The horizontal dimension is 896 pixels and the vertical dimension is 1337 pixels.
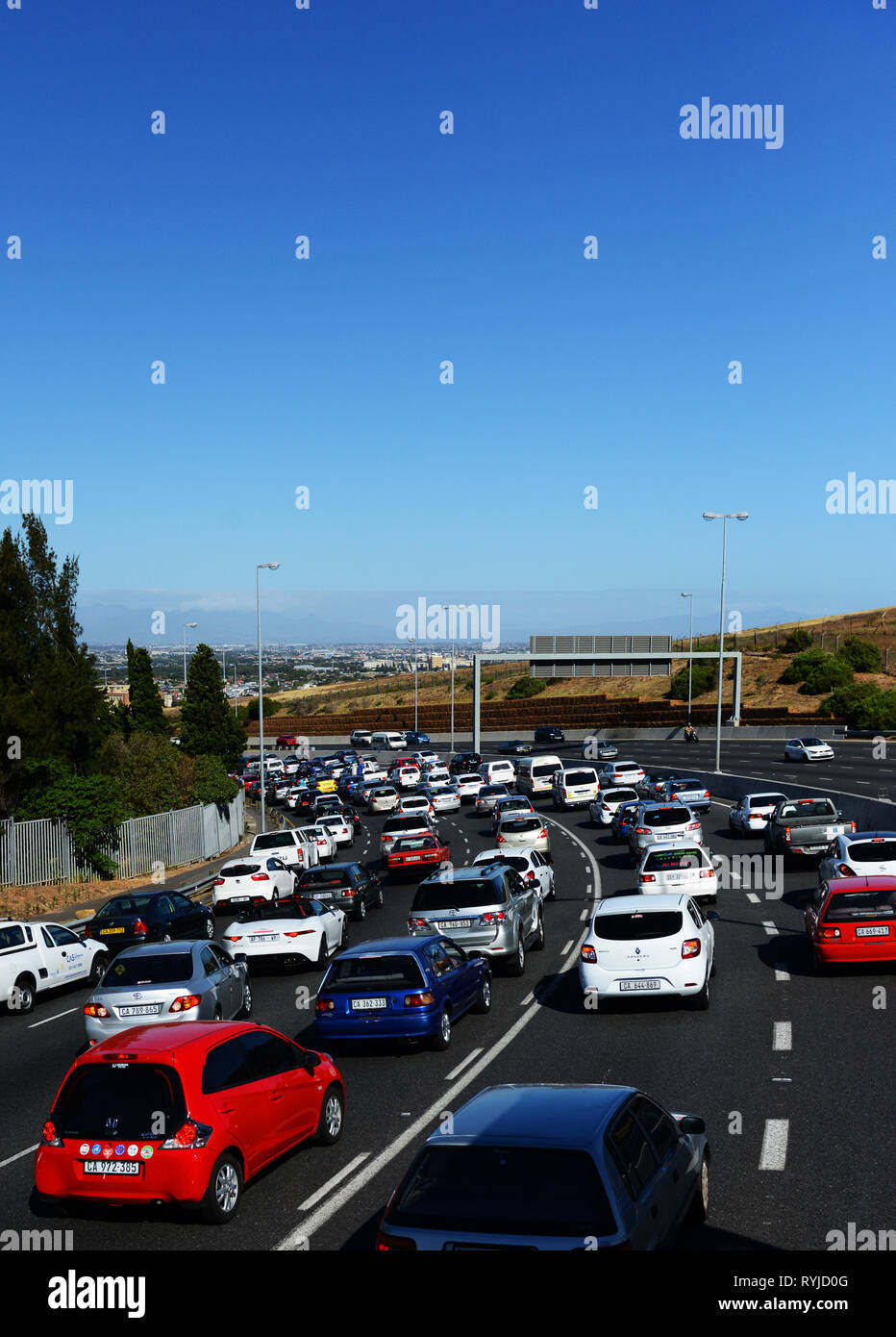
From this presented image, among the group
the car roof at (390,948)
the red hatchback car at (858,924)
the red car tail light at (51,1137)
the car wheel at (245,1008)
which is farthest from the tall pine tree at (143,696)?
the red car tail light at (51,1137)

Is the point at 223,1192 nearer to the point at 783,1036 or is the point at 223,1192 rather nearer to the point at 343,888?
the point at 783,1036

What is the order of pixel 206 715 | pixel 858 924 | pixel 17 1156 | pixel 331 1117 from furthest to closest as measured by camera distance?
pixel 206 715, pixel 858 924, pixel 17 1156, pixel 331 1117

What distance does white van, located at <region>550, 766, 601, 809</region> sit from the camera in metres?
54.5

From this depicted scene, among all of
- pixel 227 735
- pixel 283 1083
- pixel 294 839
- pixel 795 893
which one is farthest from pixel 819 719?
pixel 283 1083

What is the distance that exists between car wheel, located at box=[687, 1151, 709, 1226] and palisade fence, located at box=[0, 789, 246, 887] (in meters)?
30.2

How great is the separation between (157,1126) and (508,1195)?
3.81 metres

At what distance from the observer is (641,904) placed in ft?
55.7

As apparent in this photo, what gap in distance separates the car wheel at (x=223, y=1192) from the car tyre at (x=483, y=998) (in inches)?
302

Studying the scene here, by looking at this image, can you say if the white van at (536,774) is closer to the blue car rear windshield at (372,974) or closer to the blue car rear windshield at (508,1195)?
the blue car rear windshield at (372,974)

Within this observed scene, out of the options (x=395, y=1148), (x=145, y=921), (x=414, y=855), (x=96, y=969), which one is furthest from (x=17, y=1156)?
(x=414, y=855)

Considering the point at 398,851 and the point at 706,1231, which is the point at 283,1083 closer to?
the point at 706,1231

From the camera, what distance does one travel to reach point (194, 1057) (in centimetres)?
949

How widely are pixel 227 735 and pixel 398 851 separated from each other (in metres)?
29.5

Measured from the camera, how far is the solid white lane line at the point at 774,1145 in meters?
10.0
